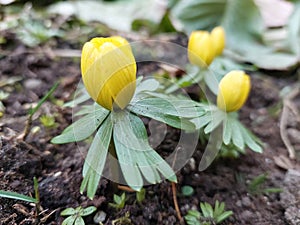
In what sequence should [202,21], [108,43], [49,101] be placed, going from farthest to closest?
[202,21], [49,101], [108,43]

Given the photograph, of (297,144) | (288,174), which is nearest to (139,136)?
(288,174)

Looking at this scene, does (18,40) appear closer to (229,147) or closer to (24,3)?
(24,3)

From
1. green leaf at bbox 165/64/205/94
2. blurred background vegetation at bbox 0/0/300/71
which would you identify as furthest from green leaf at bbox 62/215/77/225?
blurred background vegetation at bbox 0/0/300/71

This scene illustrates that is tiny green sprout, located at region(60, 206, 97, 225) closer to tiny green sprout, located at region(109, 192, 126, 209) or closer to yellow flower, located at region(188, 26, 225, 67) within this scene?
tiny green sprout, located at region(109, 192, 126, 209)

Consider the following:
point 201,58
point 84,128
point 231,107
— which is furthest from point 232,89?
point 84,128

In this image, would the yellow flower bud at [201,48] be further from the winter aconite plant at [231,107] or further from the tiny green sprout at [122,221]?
the tiny green sprout at [122,221]

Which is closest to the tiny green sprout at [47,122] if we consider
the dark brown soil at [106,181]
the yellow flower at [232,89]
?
the dark brown soil at [106,181]

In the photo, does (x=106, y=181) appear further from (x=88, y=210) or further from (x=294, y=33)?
(x=294, y=33)

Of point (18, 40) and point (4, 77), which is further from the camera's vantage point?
point (18, 40)
